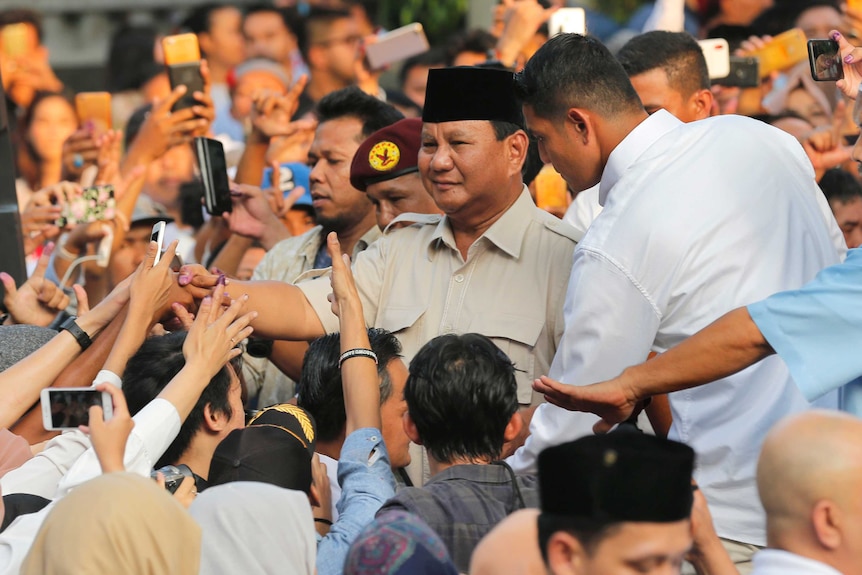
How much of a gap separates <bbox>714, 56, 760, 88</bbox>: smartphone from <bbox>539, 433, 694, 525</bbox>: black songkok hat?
173 inches

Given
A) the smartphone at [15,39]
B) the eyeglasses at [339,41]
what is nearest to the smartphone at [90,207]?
the smartphone at [15,39]

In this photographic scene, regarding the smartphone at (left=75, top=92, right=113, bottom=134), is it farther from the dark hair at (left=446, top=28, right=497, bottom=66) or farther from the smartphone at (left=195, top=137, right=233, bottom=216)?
the dark hair at (left=446, top=28, right=497, bottom=66)

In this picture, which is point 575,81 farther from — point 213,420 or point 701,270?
point 213,420

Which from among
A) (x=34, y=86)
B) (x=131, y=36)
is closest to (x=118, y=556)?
(x=34, y=86)

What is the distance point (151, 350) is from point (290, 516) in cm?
133

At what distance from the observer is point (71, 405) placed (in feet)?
11.0

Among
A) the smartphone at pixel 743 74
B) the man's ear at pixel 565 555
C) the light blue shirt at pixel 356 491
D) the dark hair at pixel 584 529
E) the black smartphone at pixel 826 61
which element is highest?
the black smartphone at pixel 826 61

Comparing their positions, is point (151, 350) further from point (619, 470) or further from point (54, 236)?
point (54, 236)

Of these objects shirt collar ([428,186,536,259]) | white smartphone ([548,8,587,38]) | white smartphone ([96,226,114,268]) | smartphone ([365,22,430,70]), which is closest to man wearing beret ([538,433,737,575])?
shirt collar ([428,186,536,259])

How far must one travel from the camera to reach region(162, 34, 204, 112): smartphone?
6.60 metres

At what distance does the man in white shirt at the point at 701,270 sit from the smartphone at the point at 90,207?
3.13 metres

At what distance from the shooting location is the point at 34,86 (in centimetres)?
1053

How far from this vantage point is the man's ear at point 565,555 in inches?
97.5

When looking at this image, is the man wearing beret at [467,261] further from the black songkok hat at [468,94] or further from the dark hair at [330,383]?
the dark hair at [330,383]
